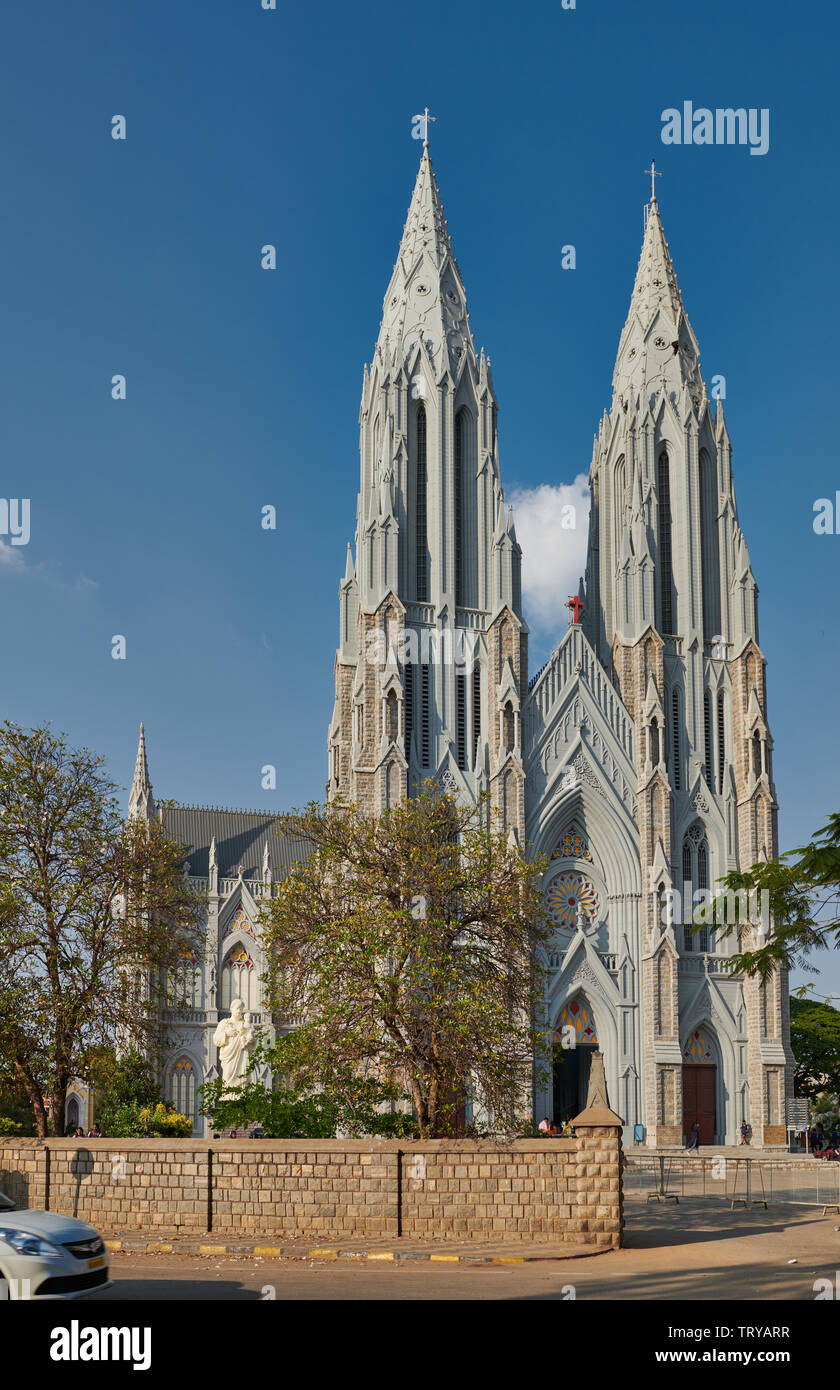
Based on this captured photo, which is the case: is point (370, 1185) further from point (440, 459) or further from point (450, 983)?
point (440, 459)

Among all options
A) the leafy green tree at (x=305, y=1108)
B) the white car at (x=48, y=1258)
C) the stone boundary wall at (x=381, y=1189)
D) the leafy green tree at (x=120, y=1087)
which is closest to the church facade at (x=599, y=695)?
the leafy green tree at (x=120, y=1087)

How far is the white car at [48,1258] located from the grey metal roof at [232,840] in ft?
169

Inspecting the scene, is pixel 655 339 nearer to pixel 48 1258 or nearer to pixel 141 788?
pixel 141 788

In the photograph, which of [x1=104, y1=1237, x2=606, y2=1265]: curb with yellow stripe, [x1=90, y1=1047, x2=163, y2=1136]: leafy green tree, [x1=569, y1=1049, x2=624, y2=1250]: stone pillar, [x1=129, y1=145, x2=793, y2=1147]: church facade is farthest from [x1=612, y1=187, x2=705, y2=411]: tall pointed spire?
[x1=104, y1=1237, x2=606, y2=1265]: curb with yellow stripe

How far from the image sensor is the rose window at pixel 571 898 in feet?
176

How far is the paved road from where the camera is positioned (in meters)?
15.6

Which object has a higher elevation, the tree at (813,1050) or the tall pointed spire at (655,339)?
the tall pointed spire at (655,339)

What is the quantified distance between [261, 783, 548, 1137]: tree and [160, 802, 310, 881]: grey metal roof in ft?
125

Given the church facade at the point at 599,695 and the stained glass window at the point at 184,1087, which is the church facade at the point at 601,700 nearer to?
the church facade at the point at 599,695

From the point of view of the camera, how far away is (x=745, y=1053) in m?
53.2

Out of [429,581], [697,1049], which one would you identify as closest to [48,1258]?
[429,581]

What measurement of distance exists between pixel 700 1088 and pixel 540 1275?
36.8 m

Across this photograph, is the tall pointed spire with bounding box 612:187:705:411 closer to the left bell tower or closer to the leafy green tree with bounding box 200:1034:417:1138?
the left bell tower
